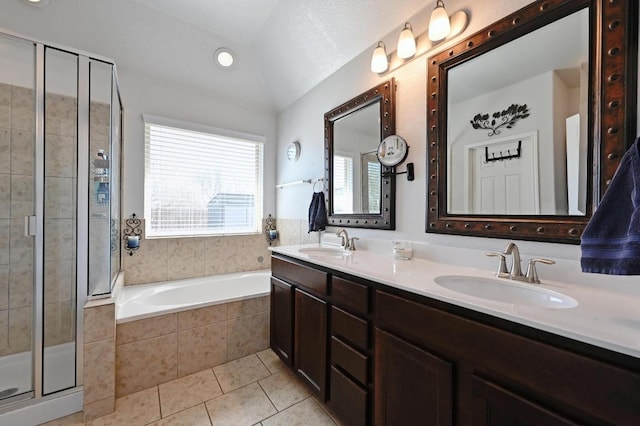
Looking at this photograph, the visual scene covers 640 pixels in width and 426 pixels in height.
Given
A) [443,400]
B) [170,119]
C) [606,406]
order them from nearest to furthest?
[606,406] → [443,400] → [170,119]

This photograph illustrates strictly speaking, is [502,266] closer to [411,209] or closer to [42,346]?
[411,209]

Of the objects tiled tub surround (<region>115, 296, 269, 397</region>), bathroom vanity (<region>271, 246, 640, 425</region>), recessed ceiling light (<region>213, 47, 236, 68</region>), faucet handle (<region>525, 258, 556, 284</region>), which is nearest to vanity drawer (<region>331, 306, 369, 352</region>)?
bathroom vanity (<region>271, 246, 640, 425</region>)

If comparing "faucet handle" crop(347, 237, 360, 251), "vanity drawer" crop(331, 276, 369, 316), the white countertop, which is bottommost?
"vanity drawer" crop(331, 276, 369, 316)

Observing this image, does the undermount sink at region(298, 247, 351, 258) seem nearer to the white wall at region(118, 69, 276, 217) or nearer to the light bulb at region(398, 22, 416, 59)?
the light bulb at region(398, 22, 416, 59)

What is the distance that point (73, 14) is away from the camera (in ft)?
6.40

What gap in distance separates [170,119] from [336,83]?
1635 millimetres

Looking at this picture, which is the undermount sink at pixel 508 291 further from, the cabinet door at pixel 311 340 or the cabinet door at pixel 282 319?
the cabinet door at pixel 282 319

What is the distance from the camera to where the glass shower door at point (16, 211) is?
1.63 m

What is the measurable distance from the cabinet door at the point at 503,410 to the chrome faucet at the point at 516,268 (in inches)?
19.0

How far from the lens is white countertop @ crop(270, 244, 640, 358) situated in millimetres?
581

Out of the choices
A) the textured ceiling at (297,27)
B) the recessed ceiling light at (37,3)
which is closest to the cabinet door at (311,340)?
the textured ceiling at (297,27)

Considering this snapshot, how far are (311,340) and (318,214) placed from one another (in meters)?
1.05

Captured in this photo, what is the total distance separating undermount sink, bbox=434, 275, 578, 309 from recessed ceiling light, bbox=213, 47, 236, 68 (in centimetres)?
273

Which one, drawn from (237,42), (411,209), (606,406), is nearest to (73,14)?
(237,42)
